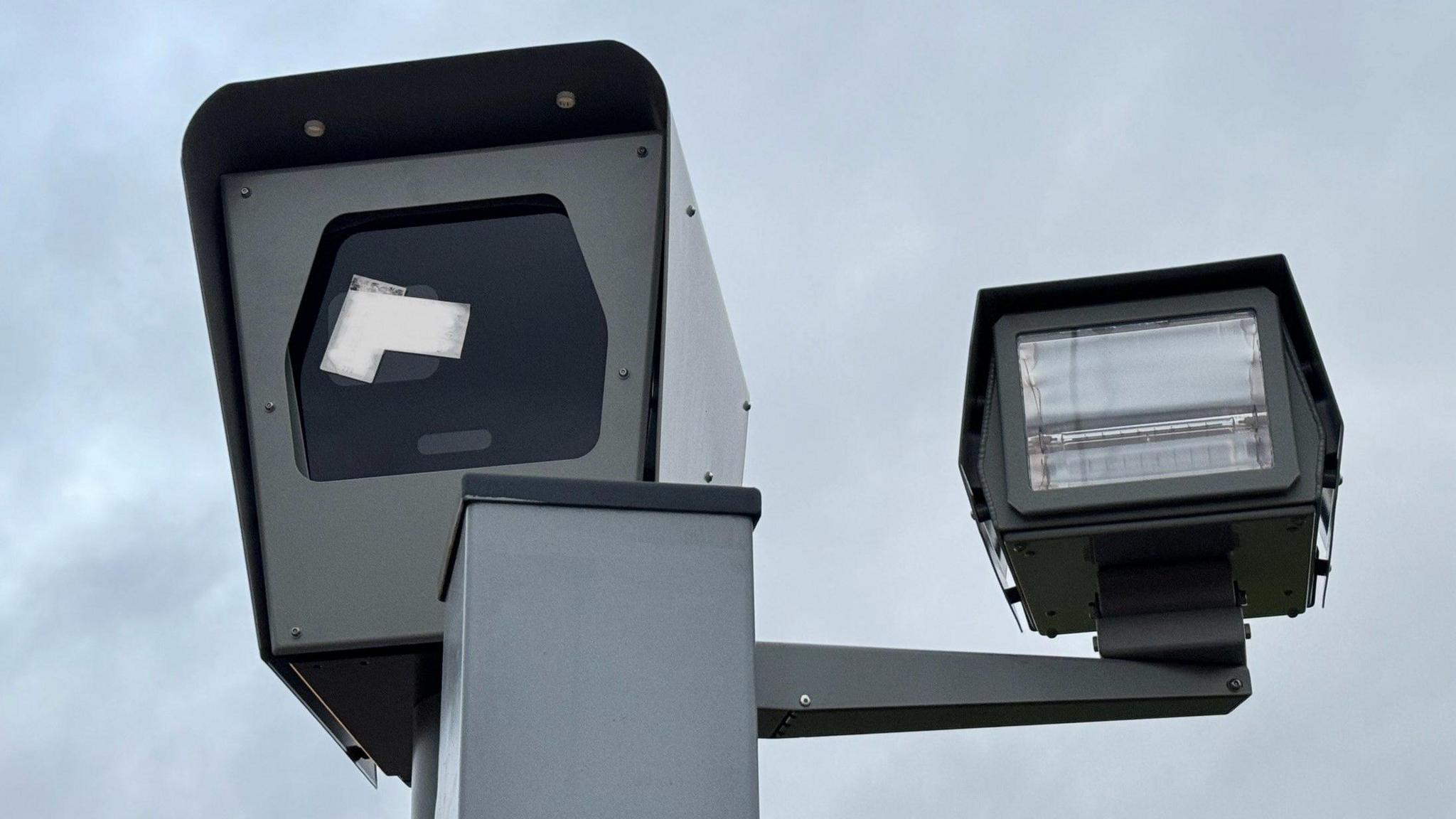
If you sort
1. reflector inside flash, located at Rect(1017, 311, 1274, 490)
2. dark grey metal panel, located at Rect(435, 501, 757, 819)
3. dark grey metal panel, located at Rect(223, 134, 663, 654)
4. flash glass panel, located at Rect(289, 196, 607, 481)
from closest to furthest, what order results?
dark grey metal panel, located at Rect(435, 501, 757, 819) < reflector inside flash, located at Rect(1017, 311, 1274, 490) < dark grey metal panel, located at Rect(223, 134, 663, 654) < flash glass panel, located at Rect(289, 196, 607, 481)

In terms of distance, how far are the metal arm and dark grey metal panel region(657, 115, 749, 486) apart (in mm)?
388

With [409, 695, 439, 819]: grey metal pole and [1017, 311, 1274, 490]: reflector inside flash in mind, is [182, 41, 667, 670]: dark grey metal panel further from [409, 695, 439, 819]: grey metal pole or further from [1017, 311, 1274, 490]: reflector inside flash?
[1017, 311, 1274, 490]: reflector inside flash

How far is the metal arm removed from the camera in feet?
6.15

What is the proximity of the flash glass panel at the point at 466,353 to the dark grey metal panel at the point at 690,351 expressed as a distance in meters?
0.10

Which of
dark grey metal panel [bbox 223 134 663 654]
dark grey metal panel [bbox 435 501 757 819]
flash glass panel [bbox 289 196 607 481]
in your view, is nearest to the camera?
dark grey metal panel [bbox 435 501 757 819]

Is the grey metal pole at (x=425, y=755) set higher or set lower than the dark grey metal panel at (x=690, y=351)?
lower

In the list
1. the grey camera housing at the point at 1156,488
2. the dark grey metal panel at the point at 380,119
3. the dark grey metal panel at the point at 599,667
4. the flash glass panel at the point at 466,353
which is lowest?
the dark grey metal panel at the point at 599,667

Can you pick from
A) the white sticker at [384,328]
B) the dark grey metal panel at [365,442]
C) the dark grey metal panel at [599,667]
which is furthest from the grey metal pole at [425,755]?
the dark grey metal panel at [599,667]

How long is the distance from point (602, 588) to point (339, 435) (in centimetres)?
101

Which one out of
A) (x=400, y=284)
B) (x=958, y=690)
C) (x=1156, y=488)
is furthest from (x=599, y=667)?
(x=400, y=284)

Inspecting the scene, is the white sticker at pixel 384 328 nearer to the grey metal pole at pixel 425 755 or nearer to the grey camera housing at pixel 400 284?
the grey camera housing at pixel 400 284

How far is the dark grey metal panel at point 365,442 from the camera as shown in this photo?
235cm

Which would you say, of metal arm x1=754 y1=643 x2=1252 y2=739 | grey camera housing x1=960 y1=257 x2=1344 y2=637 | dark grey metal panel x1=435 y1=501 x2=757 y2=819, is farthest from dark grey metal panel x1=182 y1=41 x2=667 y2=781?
dark grey metal panel x1=435 y1=501 x2=757 y2=819

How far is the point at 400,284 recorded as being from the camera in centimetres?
259
